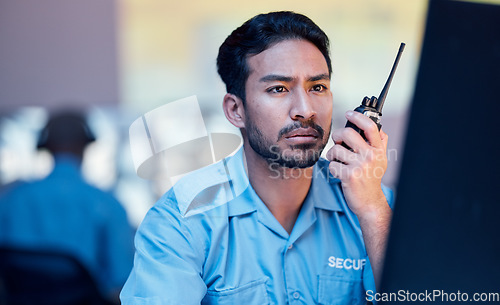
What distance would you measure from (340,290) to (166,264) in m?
0.39

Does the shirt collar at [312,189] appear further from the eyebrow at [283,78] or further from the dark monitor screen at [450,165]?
the dark monitor screen at [450,165]

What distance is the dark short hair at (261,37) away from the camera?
121cm

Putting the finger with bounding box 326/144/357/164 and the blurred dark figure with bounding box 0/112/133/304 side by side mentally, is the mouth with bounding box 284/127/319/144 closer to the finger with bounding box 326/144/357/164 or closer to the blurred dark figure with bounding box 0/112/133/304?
the finger with bounding box 326/144/357/164

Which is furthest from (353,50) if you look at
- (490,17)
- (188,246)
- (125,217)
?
(490,17)

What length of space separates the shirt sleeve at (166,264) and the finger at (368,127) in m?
0.40

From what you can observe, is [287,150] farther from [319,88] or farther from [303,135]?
[319,88]

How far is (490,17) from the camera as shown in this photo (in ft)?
1.80

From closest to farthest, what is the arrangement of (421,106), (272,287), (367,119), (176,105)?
1. (421,106)
2. (367,119)
3. (272,287)
4. (176,105)

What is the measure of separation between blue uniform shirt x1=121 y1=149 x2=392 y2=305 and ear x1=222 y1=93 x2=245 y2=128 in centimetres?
10

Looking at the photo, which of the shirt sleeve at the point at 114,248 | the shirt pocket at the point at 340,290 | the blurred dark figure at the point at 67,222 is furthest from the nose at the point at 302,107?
the shirt sleeve at the point at 114,248

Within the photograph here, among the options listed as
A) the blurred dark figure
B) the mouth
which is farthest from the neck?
the blurred dark figure

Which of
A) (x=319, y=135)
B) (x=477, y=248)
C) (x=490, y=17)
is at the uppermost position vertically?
(x=490, y=17)

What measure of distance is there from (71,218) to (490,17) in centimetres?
206

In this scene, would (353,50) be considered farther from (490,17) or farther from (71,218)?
(490,17)
